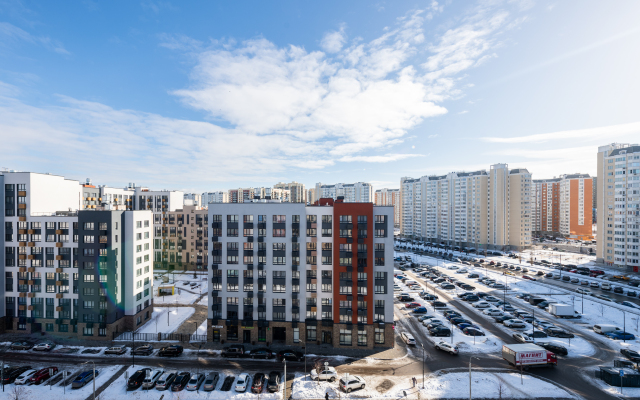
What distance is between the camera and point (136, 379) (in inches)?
1752

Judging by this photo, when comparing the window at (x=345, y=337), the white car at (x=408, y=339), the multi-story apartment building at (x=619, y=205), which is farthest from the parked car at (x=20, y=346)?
the multi-story apartment building at (x=619, y=205)

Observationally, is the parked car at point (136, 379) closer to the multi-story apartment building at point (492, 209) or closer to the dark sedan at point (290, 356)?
the dark sedan at point (290, 356)

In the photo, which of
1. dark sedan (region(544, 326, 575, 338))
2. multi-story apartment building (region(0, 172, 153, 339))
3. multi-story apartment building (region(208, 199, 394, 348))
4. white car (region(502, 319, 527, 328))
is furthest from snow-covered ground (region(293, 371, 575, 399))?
multi-story apartment building (region(0, 172, 153, 339))

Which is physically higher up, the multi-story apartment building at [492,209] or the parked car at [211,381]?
the multi-story apartment building at [492,209]

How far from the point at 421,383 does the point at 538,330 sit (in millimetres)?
36743

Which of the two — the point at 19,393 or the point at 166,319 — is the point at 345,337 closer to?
the point at 166,319

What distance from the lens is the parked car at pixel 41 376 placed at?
1779 inches

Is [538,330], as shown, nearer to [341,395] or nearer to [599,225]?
[341,395]

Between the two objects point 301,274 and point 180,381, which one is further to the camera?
point 301,274

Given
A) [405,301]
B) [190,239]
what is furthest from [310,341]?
[190,239]

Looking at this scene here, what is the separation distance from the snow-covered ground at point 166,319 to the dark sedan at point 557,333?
79.1 metres

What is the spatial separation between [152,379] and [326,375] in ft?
86.3

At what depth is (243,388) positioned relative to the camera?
43.0 m

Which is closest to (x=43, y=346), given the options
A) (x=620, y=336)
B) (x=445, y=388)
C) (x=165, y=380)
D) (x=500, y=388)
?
(x=165, y=380)
